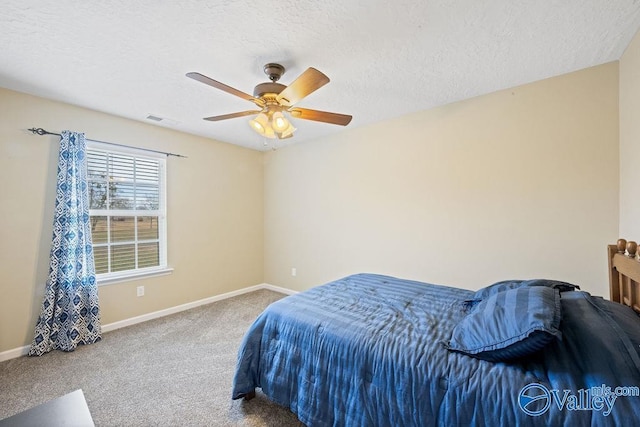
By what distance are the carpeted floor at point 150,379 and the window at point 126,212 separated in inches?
A: 29.8

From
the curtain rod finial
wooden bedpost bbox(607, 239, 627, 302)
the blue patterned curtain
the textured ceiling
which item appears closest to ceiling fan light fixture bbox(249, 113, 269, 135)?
the textured ceiling

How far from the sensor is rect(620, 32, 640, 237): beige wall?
1.79 meters

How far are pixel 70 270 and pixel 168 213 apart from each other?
1.18 m

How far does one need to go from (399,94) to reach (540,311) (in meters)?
2.19

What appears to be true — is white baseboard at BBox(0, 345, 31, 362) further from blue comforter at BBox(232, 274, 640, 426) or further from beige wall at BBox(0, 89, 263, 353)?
blue comforter at BBox(232, 274, 640, 426)

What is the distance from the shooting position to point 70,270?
8.68ft

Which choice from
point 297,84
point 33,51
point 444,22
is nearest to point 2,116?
point 33,51

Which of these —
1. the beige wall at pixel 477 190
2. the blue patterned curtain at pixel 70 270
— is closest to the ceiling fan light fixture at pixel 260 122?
the beige wall at pixel 477 190

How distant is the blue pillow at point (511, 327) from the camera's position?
1.06m

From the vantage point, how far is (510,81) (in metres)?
2.38

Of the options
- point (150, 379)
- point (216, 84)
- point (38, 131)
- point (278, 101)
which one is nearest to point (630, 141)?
point (278, 101)

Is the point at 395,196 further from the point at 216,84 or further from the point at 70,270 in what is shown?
the point at 70,270

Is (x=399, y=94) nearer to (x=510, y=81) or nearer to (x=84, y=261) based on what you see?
(x=510, y=81)

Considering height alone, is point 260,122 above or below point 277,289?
above
